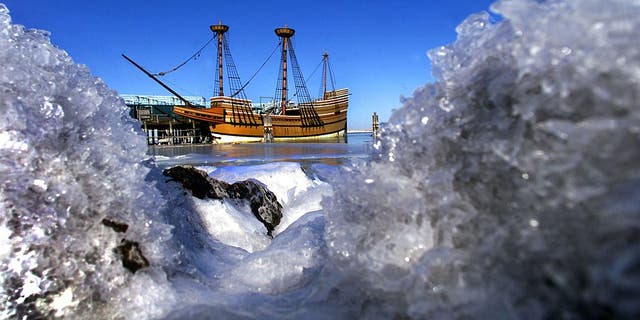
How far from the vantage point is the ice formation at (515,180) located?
759mm

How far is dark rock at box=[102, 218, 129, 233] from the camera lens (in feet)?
5.94

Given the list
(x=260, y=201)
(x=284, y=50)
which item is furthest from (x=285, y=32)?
(x=260, y=201)

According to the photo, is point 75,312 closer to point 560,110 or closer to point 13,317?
point 13,317

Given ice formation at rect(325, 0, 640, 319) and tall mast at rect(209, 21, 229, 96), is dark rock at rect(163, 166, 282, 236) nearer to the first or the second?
ice formation at rect(325, 0, 640, 319)

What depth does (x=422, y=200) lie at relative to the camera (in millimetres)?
1242

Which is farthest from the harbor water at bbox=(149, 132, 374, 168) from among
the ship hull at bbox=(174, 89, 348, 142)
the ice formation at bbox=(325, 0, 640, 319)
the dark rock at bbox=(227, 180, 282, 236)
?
the ship hull at bbox=(174, 89, 348, 142)

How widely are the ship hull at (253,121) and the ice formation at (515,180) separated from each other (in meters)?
33.4

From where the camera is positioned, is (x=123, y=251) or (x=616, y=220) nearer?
(x=616, y=220)

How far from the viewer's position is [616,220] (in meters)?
0.73

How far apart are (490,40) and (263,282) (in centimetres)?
144

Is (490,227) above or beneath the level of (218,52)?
beneath

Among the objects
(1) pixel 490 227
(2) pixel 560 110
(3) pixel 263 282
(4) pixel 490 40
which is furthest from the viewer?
(3) pixel 263 282

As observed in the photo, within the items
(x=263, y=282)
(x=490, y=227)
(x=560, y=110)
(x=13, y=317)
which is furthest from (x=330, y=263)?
(x=13, y=317)

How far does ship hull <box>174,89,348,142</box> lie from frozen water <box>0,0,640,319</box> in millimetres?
32317
